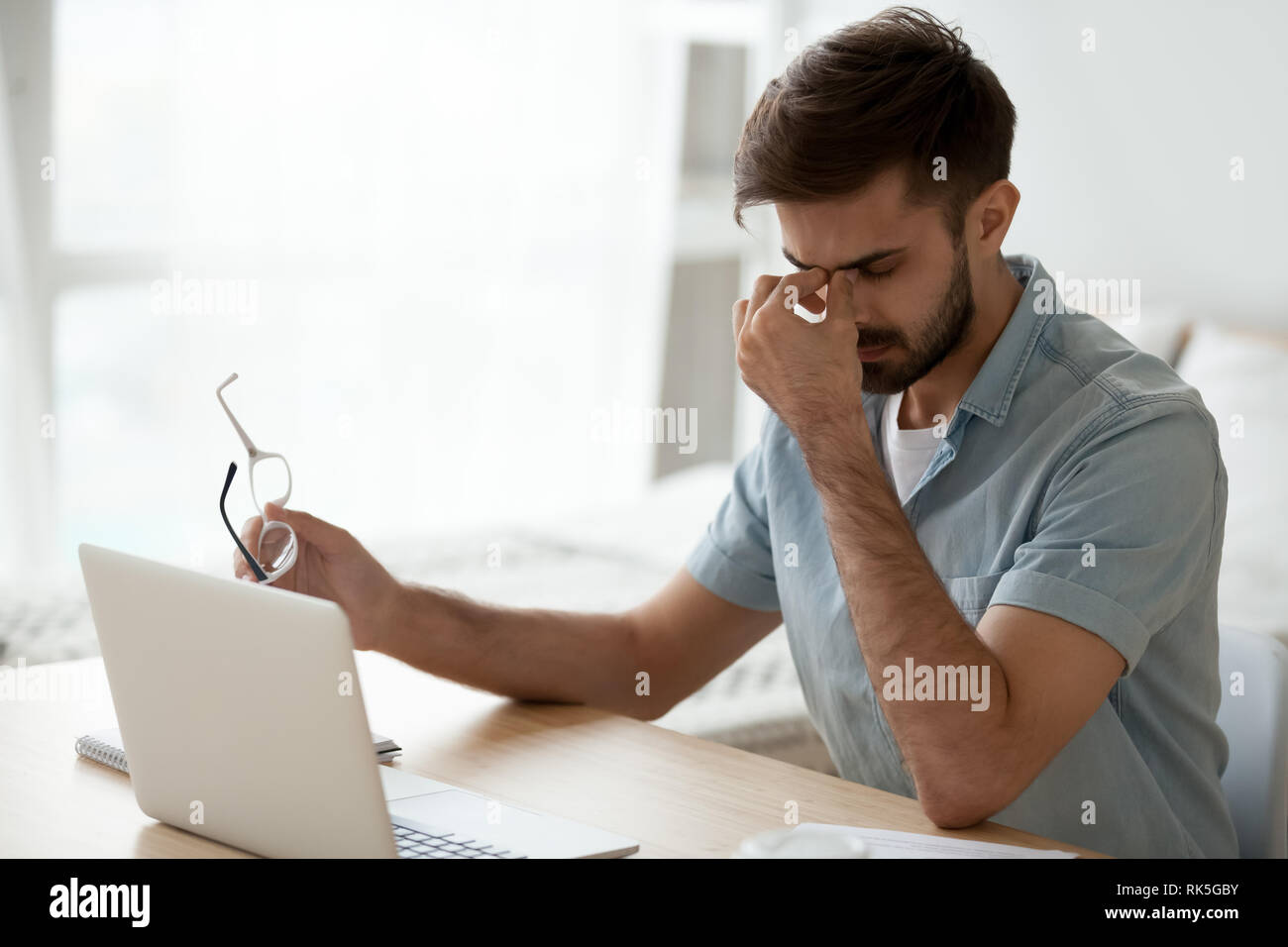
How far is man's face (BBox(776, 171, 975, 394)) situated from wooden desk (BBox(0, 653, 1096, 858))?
0.42 metres

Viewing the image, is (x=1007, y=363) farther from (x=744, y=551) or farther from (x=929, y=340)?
(x=744, y=551)

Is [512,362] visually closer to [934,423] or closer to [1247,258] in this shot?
[1247,258]

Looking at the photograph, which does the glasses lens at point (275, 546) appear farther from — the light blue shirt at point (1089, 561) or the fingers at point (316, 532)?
the light blue shirt at point (1089, 561)

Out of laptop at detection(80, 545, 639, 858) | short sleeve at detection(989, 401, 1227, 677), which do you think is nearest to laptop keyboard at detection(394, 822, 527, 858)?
laptop at detection(80, 545, 639, 858)

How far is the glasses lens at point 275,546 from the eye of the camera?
1.26 m

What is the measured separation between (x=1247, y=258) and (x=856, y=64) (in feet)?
5.98

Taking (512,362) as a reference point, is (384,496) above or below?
below

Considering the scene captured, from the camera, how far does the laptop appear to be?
0.91 metres

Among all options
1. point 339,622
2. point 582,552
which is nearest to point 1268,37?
point 582,552

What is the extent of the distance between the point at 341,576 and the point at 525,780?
0.30 m

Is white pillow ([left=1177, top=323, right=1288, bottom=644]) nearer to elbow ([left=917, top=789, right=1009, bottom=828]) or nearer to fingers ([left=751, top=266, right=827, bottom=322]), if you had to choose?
fingers ([left=751, top=266, right=827, bottom=322])

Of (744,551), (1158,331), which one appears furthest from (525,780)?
(1158,331)

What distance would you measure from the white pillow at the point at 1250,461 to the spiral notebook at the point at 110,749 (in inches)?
58.8

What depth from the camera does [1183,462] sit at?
120cm
